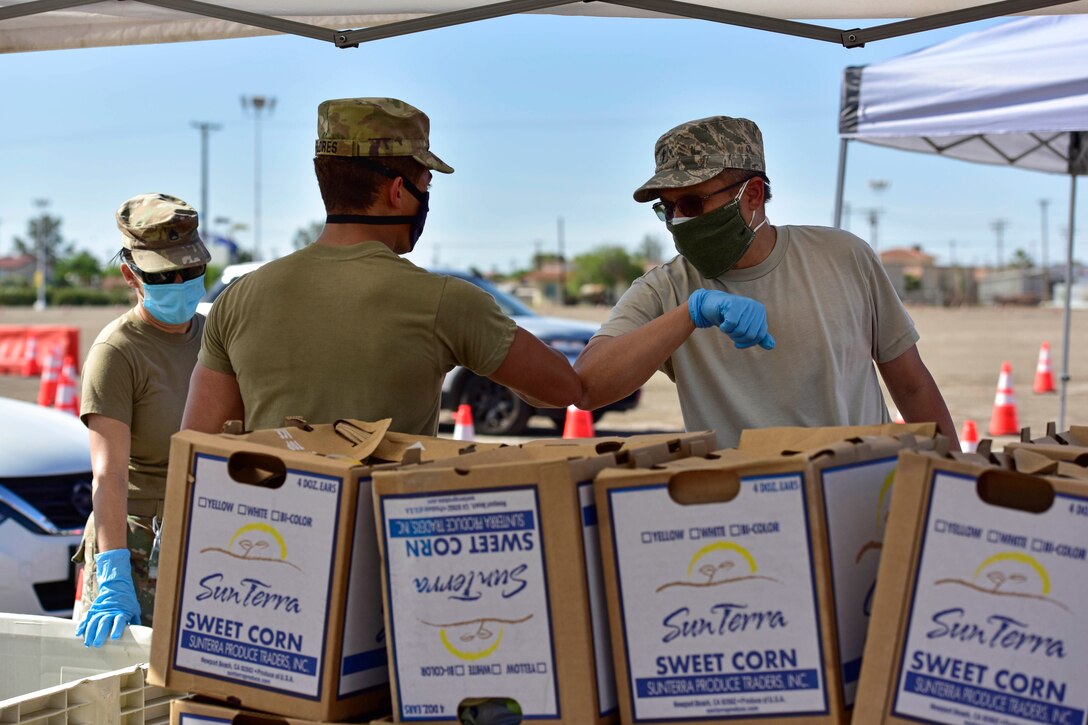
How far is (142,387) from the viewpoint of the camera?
352cm

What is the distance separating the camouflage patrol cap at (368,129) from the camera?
2584mm

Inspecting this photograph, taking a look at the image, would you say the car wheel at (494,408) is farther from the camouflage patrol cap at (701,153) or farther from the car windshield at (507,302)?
the camouflage patrol cap at (701,153)

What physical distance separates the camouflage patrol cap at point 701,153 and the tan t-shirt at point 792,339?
0.26 m

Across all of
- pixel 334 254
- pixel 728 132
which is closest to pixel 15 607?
pixel 334 254

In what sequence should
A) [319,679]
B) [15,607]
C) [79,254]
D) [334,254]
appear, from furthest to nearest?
[79,254] → [15,607] → [334,254] → [319,679]

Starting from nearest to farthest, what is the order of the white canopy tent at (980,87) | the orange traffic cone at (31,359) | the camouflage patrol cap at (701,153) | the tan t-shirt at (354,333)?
the tan t-shirt at (354,333) → the camouflage patrol cap at (701,153) → the white canopy tent at (980,87) → the orange traffic cone at (31,359)

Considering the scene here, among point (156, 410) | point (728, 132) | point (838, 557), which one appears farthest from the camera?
point (156, 410)

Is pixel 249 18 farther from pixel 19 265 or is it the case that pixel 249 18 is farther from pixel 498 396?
pixel 19 265

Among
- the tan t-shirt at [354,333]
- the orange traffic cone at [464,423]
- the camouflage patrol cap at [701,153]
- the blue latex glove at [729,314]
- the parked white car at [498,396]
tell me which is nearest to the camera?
the tan t-shirt at [354,333]

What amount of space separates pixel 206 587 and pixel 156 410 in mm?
1501

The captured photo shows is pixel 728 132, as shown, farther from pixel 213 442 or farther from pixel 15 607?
pixel 15 607

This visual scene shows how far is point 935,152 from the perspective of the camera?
8.85 m

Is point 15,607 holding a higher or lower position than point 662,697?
lower

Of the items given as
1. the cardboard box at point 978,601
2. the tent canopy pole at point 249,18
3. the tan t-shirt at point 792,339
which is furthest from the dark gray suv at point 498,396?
the cardboard box at point 978,601
